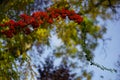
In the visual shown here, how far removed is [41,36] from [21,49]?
1320 millimetres

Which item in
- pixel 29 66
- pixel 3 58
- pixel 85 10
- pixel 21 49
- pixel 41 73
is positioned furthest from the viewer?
Answer: pixel 41 73

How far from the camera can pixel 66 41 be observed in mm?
13320

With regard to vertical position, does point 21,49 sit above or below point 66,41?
above

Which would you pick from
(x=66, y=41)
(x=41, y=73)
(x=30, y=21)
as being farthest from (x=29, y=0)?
(x=41, y=73)

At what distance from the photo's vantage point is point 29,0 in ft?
35.0

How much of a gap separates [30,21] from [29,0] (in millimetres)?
4211

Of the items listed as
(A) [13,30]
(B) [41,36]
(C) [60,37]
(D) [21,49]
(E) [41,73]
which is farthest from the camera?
(E) [41,73]

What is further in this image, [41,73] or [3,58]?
[41,73]

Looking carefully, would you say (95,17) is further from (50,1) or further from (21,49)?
(21,49)

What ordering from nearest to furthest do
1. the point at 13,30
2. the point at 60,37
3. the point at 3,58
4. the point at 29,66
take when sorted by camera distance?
the point at 13,30, the point at 3,58, the point at 29,66, the point at 60,37

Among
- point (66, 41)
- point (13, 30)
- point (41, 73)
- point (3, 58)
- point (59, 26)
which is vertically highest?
point (13, 30)

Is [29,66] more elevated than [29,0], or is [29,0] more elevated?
[29,0]


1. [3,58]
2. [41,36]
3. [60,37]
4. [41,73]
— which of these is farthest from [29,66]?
[41,73]

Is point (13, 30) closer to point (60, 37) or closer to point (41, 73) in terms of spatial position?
point (60, 37)
